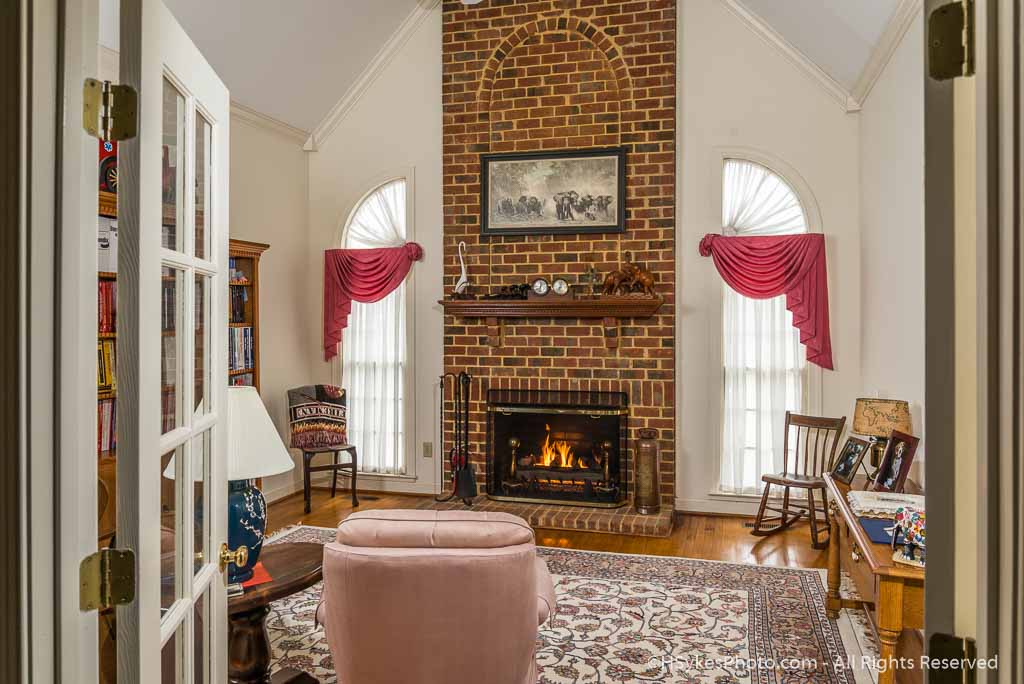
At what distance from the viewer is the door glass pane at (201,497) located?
151cm

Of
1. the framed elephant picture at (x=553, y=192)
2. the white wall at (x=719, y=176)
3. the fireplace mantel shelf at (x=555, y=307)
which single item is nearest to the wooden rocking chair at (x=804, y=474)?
the white wall at (x=719, y=176)

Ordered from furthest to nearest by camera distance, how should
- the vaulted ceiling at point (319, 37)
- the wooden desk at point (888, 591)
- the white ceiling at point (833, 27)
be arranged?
the vaulted ceiling at point (319, 37) < the white ceiling at point (833, 27) < the wooden desk at point (888, 591)

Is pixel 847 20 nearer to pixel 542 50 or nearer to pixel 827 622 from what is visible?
pixel 542 50

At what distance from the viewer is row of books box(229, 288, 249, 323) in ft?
17.0

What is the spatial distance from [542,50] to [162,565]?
206 inches

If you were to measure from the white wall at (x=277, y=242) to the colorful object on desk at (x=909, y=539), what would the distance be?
14.9 feet

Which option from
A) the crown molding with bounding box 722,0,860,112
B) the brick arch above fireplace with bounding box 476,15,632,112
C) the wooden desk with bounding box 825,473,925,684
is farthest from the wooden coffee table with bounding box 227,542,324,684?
the crown molding with bounding box 722,0,860,112

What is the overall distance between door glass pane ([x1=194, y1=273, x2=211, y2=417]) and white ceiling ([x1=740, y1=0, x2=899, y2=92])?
378cm

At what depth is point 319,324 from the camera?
637cm

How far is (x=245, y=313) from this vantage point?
5.36 meters

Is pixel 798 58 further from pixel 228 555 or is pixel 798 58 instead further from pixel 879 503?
pixel 228 555

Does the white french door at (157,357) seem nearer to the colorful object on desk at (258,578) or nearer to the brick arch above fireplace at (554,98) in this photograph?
the colorful object on desk at (258,578)

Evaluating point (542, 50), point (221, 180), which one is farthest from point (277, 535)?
point (542, 50)

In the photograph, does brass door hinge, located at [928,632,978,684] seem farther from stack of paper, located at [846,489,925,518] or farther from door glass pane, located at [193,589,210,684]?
stack of paper, located at [846,489,925,518]
